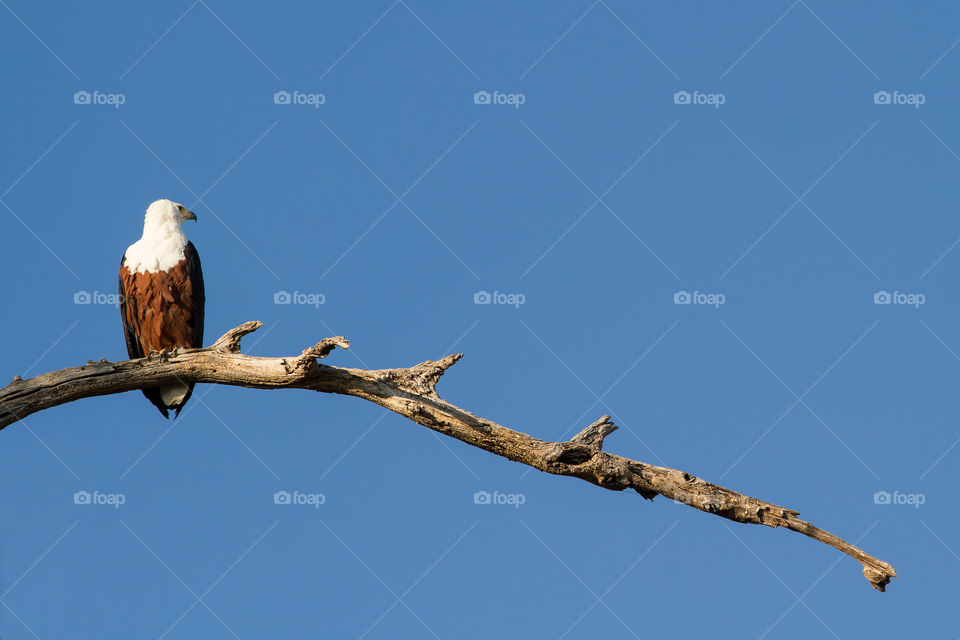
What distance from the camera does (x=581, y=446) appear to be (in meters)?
6.33

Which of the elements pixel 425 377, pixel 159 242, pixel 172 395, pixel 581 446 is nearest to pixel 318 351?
pixel 425 377

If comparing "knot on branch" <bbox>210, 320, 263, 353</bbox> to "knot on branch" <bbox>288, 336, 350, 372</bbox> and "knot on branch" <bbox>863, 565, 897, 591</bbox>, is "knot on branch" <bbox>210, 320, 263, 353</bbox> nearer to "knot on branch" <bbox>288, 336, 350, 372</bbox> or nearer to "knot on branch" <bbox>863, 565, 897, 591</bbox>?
"knot on branch" <bbox>288, 336, 350, 372</bbox>

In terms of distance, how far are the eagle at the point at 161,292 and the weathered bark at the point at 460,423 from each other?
1.64 metres

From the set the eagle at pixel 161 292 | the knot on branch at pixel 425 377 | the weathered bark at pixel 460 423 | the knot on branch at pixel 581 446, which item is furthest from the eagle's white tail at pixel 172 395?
the knot on branch at pixel 581 446

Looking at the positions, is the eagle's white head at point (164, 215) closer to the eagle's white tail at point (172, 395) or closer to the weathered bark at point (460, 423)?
the eagle's white tail at point (172, 395)

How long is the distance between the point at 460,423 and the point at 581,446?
2.40 ft

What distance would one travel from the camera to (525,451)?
6.44 metres

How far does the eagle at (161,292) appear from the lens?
27.8 ft

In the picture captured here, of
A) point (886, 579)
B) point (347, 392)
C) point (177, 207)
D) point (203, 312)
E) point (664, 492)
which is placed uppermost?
point (177, 207)

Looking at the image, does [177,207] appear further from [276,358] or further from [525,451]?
[525,451]

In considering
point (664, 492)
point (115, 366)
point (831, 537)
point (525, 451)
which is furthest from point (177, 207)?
point (831, 537)

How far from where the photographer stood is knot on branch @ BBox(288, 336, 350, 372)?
5.95 metres

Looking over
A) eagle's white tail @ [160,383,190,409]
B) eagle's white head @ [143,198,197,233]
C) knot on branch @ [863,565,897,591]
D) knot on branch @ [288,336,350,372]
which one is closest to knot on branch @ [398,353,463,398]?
knot on branch @ [288,336,350,372]

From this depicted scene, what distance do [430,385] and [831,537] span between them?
8.08 ft
